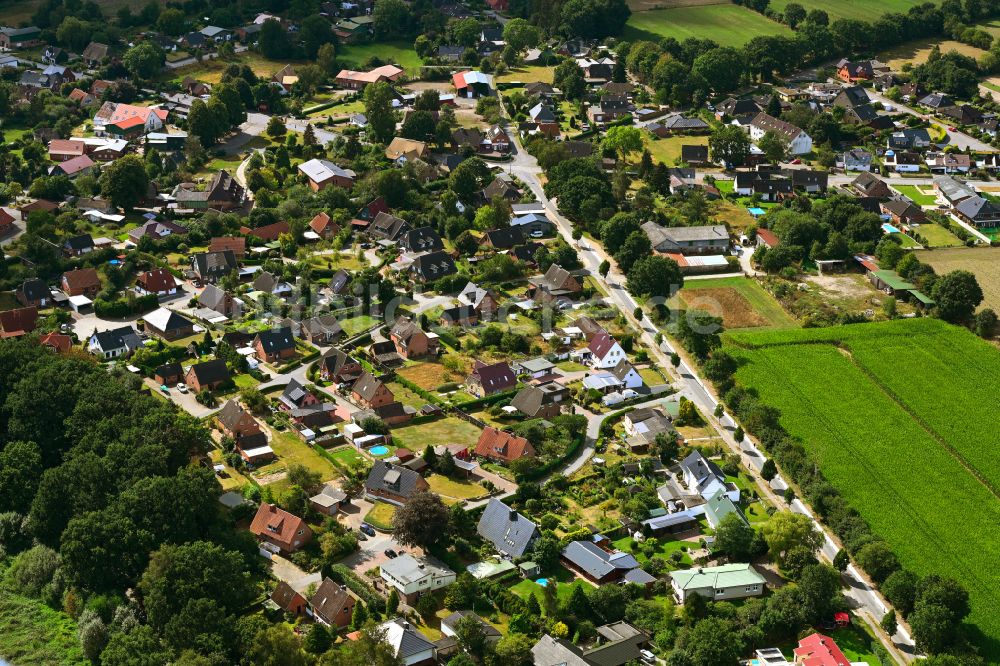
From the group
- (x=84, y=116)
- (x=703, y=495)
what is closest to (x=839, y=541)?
(x=703, y=495)

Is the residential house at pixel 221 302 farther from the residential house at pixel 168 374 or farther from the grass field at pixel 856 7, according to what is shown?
the grass field at pixel 856 7

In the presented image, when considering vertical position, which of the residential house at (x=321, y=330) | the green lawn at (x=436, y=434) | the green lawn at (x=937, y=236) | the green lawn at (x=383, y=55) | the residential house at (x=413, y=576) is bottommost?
the green lawn at (x=383, y=55)

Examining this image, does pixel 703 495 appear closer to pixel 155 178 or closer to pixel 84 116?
pixel 155 178

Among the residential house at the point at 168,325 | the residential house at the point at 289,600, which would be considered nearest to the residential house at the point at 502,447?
the residential house at the point at 289,600

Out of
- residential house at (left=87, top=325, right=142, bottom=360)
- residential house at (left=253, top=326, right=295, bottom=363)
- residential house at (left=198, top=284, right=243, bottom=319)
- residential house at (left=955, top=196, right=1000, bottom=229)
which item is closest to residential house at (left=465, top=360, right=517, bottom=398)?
residential house at (left=253, top=326, right=295, bottom=363)

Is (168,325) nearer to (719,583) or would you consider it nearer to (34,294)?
(34,294)
